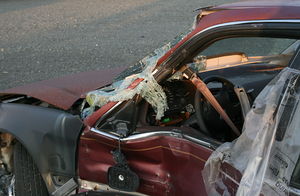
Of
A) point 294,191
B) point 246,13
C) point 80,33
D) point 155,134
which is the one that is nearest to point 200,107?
point 155,134

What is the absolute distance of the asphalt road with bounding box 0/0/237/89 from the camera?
676cm

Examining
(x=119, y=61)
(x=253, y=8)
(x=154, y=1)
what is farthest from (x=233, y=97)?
(x=154, y=1)

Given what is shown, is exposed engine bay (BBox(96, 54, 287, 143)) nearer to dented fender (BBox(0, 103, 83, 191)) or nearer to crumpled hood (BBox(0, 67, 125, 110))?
dented fender (BBox(0, 103, 83, 191))

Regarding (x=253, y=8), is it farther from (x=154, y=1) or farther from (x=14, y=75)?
(x=154, y=1)

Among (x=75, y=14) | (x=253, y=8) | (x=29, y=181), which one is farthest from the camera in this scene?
(x=75, y=14)

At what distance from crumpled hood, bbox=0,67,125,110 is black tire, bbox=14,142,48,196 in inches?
16.5

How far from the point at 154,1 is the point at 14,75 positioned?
27.6 feet

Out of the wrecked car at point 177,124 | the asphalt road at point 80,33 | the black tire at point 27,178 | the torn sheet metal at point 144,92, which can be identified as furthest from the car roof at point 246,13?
the asphalt road at point 80,33

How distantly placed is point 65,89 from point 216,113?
106 cm

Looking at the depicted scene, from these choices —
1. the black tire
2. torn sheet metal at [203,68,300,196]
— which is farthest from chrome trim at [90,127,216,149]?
the black tire

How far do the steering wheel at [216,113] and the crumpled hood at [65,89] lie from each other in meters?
0.74

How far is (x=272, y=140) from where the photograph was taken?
4.89ft

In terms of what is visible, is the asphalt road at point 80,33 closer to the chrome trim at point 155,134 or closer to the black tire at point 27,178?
the black tire at point 27,178

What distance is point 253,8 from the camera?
1780 millimetres
